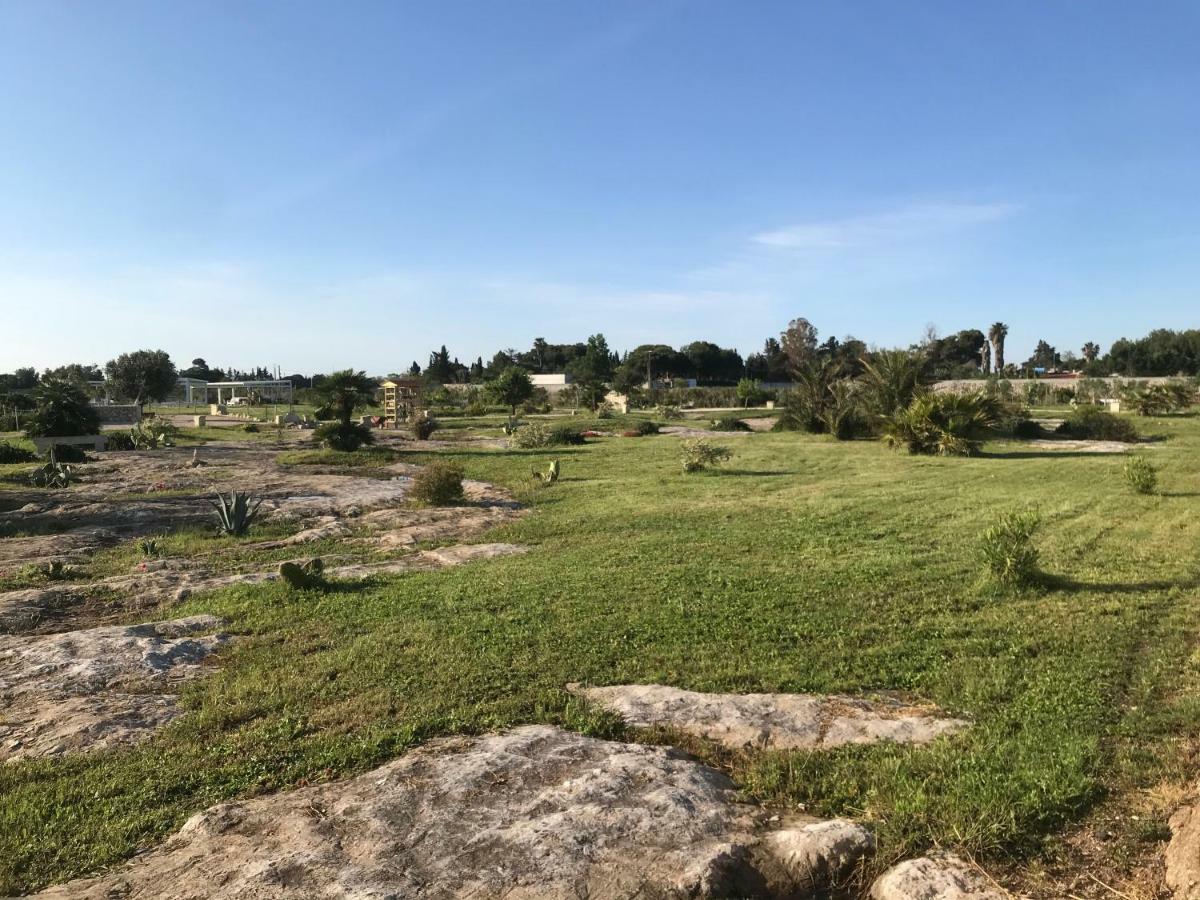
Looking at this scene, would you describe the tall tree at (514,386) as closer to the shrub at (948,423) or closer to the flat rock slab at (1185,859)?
the shrub at (948,423)

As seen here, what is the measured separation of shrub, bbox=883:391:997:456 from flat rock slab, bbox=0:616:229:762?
1954 centimetres

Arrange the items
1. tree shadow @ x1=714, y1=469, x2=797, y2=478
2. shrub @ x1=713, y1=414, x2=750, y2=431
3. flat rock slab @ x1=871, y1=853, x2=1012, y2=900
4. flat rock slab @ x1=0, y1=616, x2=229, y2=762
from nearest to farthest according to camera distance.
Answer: flat rock slab @ x1=871, y1=853, x2=1012, y2=900 → flat rock slab @ x1=0, y1=616, x2=229, y2=762 → tree shadow @ x1=714, y1=469, x2=797, y2=478 → shrub @ x1=713, y1=414, x2=750, y2=431

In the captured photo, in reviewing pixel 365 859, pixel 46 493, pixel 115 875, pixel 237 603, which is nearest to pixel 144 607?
pixel 237 603

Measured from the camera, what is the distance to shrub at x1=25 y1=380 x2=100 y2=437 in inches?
997

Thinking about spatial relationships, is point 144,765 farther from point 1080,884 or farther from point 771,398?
point 771,398

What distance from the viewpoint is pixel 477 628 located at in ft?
22.2

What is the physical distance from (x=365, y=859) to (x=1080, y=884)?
9.55 ft

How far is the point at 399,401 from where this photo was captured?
46.8 m

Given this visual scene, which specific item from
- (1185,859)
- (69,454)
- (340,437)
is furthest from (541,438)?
(1185,859)

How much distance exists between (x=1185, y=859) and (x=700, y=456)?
16.3 meters

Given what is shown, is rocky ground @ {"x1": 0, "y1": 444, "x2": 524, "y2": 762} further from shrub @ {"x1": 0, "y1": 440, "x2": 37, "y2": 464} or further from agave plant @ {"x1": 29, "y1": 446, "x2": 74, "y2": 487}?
shrub @ {"x1": 0, "y1": 440, "x2": 37, "y2": 464}

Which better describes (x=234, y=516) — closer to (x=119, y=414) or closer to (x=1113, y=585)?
(x=1113, y=585)

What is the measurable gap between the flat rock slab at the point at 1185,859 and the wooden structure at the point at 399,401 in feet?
125

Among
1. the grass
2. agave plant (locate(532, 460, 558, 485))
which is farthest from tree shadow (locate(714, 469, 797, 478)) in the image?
the grass
